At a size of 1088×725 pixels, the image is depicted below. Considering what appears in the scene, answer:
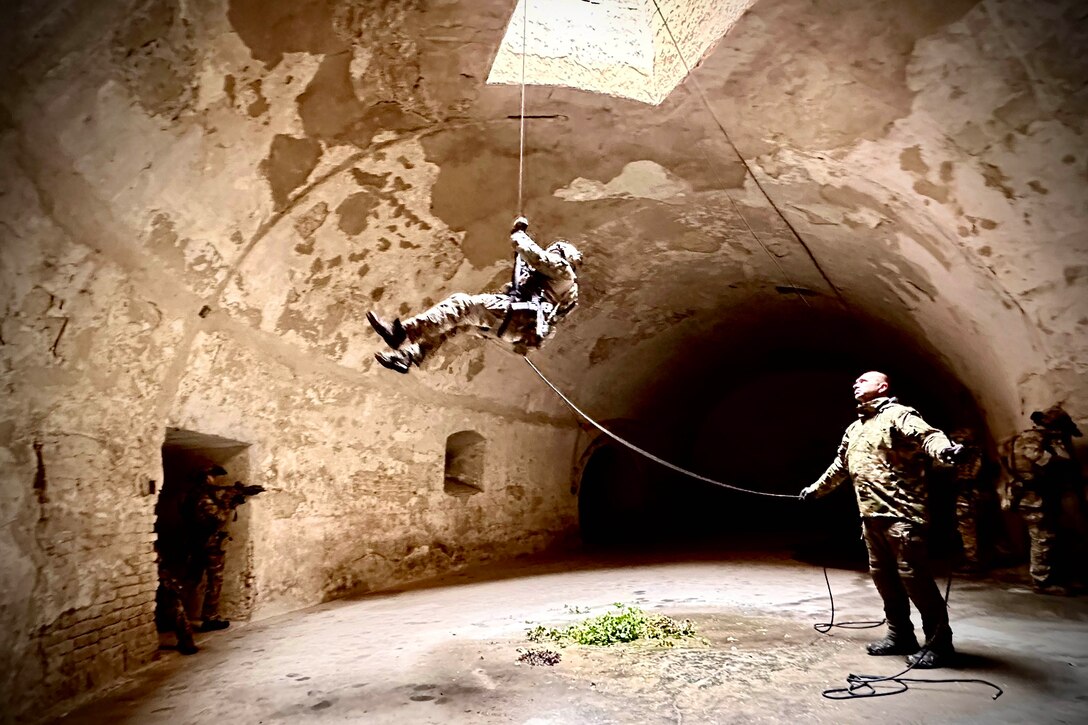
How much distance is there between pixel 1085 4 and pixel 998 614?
13.7 feet

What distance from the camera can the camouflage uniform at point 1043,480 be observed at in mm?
5688

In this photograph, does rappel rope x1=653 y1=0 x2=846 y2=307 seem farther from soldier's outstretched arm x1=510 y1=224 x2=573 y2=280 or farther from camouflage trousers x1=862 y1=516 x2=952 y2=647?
camouflage trousers x1=862 y1=516 x2=952 y2=647

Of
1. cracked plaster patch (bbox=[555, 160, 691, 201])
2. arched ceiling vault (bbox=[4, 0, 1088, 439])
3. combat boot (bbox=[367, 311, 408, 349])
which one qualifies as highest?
cracked plaster patch (bbox=[555, 160, 691, 201])

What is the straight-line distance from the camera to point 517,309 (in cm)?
460

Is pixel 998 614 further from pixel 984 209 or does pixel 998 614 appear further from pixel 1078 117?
pixel 1078 117

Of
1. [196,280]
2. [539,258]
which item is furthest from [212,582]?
[539,258]

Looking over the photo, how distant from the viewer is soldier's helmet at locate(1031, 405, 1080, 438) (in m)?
5.58

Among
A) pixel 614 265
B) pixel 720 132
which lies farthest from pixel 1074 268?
pixel 614 265

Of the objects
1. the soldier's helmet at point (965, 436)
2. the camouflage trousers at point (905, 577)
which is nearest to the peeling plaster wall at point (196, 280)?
the camouflage trousers at point (905, 577)

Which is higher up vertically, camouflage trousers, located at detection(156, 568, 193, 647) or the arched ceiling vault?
the arched ceiling vault

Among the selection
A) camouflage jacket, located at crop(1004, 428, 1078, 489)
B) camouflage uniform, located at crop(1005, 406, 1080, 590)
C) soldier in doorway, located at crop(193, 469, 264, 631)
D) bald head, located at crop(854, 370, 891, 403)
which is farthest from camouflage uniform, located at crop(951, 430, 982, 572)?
soldier in doorway, located at crop(193, 469, 264, 631)

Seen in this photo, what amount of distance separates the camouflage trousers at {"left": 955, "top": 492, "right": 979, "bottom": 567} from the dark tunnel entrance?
0.48 ft

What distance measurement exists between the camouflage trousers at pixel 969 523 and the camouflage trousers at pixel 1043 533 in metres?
1.18

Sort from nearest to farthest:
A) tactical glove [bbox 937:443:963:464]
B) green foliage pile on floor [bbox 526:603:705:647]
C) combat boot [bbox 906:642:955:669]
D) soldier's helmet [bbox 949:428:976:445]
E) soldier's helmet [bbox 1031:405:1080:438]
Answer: tactical glove [bbox 937:443:963:464] → combat boot [bbox 906:642:955:669] → green foliage pile on floor [bbox 526:603:705:647] → soldier's helmet [bbox 1031:405:1080:438] → soldier's helmet [bbox 949:428:976:445]
